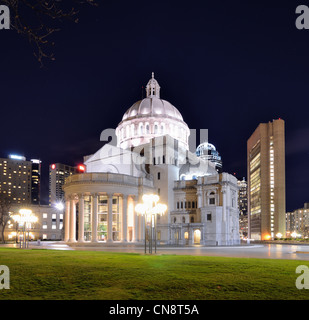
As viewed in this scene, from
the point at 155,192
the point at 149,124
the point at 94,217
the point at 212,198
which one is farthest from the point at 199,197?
the point at 149,124

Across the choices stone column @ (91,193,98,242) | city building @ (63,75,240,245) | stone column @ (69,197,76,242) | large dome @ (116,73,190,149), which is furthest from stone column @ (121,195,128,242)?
large dome @ (116,73,190,149)

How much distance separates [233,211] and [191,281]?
75536 millimetres

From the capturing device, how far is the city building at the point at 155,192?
75.8 m

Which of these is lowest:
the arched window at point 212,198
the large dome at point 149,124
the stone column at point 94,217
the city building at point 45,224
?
the city building at point 45,224

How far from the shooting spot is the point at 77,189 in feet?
247

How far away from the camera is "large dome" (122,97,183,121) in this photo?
10800 cm

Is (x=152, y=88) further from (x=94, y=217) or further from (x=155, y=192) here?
(x=94, y=217)

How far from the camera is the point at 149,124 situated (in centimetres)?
10675

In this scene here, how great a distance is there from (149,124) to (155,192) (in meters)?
25.9

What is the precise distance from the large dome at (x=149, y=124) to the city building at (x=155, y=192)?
414 cm

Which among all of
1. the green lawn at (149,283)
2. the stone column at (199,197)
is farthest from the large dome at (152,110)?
the green lawn at (149,283)

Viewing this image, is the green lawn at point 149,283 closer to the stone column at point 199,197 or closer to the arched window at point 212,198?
the arched window at point 212,198
